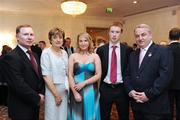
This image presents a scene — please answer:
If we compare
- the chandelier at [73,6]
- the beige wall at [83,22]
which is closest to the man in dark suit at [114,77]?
the chandelier at [73,6]


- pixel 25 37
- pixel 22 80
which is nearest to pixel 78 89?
pixel 22 80

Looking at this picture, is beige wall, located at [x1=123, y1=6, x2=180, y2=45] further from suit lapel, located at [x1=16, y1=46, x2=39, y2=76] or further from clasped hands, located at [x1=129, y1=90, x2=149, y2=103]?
suit lapel, located at [x1=16, y1=46, x2=39, y2=76]

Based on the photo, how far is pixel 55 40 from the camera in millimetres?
2885

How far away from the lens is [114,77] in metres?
3.12

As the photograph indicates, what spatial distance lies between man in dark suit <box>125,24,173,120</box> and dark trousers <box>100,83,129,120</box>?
27 cm

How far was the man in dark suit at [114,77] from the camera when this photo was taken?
3115 millimetres

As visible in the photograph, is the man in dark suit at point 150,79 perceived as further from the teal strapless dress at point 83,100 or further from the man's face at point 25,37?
the man's face at point 25,37

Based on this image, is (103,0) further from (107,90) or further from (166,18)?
(107,90)

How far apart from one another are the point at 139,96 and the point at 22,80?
1.15 m

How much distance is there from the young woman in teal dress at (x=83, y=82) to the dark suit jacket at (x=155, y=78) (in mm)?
514

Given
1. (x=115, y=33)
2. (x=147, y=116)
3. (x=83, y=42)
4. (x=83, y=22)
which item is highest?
(x=83, y=22)

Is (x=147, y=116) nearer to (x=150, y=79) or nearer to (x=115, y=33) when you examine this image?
(x=150, y=79)

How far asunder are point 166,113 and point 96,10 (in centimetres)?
805

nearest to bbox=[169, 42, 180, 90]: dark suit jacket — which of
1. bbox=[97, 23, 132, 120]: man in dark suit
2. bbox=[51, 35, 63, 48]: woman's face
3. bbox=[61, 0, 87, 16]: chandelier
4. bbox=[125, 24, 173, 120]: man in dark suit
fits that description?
bbox=[97, 23, 132, 120]: man in dark suit
